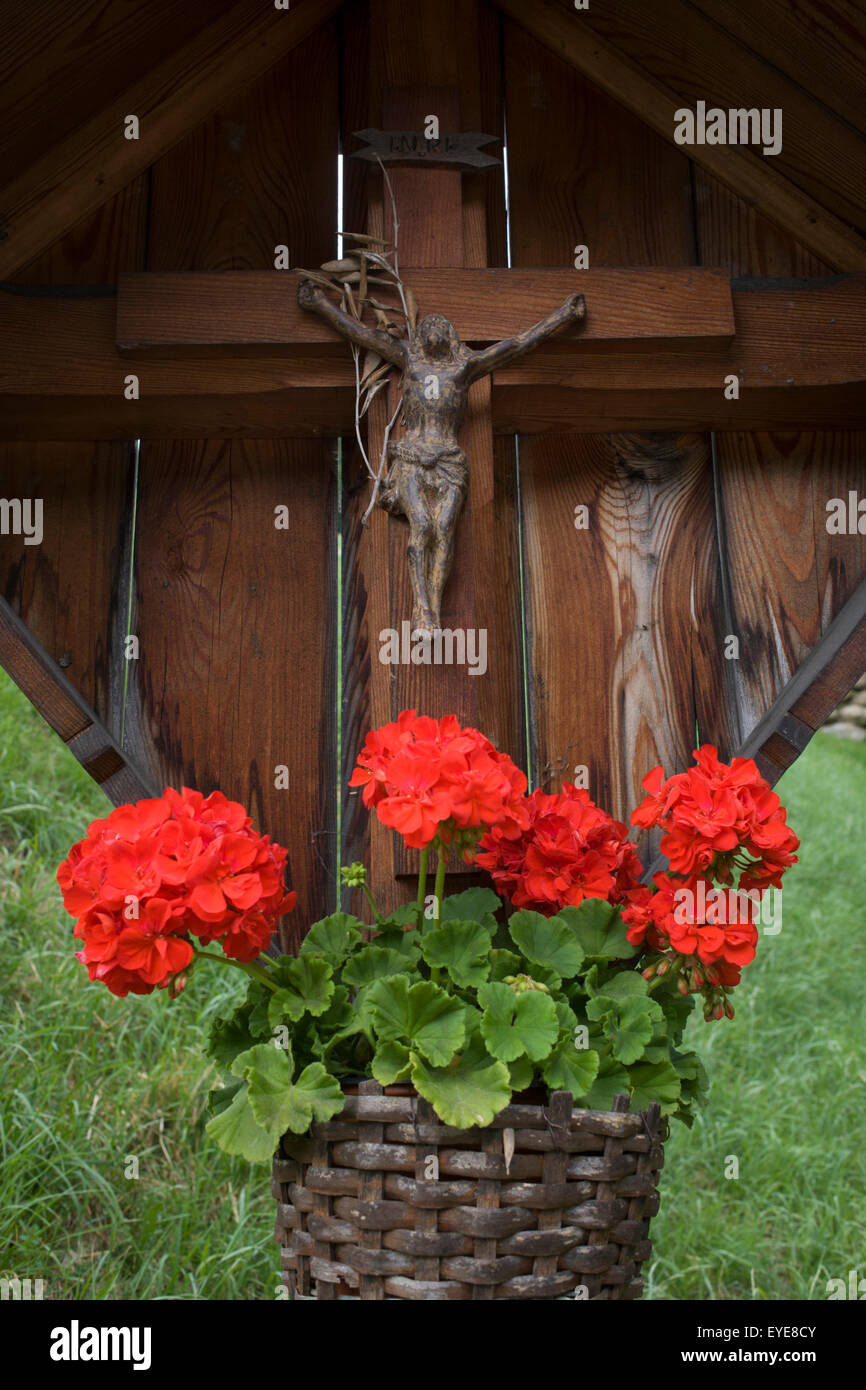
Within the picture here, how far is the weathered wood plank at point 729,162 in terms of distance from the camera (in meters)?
1.81

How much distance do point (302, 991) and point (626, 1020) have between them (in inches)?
13.2

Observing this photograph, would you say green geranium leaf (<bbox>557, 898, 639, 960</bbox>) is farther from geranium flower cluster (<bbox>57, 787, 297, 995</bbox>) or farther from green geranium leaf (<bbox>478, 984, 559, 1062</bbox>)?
geranium flower cluster (<bbox>57, 787, 297, 995</bbox>)

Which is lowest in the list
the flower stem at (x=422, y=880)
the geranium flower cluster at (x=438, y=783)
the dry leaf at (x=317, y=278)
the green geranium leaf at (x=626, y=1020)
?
the green geranium leaf at (x=626, y=1020)

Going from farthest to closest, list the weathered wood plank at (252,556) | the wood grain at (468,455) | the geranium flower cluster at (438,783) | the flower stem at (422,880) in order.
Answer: the weathered wood plank at (252,556)
the wood grain at (468,455)
the flower stem at (422,880)
the geranium flower cluster at (438,783)

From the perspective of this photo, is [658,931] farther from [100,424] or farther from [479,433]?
[100,424]

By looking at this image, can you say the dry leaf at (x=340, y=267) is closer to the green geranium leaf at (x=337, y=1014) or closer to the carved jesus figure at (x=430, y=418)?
the carved jesus figure at (x=430, y=418)

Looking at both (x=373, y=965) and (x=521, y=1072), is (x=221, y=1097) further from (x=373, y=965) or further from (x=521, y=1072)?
(x=521, y=1072)

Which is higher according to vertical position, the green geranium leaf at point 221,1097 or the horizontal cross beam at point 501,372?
the horizontal cross beam at point 501,372

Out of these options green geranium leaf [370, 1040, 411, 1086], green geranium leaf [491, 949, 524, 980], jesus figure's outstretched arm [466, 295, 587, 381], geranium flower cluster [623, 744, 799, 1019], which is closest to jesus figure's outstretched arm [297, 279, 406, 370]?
jesus figure's outstretched arm [466, 295, 587, 381]

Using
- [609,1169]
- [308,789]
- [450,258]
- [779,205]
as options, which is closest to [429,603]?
[308,789]

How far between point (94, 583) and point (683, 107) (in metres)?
1.15

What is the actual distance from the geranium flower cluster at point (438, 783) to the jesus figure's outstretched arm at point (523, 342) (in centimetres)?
60

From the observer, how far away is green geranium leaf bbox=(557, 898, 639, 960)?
1348mm

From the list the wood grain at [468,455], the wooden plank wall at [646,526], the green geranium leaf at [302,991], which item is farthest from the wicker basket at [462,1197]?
the wooden plank wall at [646,526]
